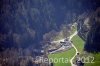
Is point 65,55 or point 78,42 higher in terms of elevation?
point 78,42

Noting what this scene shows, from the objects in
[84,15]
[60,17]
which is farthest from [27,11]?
[84,15]

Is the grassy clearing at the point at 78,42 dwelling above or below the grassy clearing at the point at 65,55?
above

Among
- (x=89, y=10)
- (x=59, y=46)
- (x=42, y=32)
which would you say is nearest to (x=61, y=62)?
(x=59, y=46)

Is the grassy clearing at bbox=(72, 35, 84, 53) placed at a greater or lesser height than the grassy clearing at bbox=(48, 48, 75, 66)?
greater

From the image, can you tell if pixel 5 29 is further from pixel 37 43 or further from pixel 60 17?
pixel 60 17

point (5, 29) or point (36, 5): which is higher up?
point (36, 5)

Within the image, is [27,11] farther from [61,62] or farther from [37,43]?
[61,62]

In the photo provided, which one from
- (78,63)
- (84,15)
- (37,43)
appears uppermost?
(84,15)
